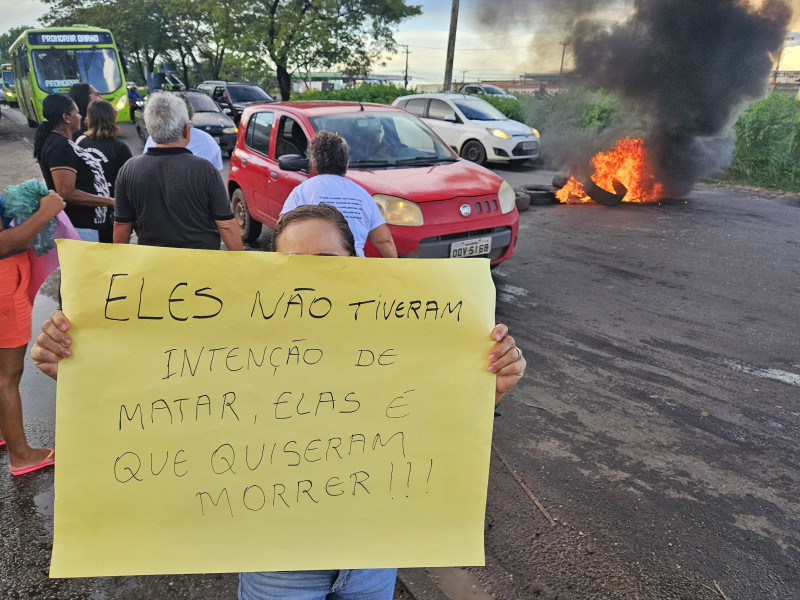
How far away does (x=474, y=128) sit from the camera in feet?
47.0

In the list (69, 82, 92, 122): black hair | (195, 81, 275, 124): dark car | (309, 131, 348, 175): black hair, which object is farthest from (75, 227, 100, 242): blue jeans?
(195, 81, 275, 124): dark car

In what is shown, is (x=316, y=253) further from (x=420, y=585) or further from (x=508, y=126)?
(x=508, y=126)

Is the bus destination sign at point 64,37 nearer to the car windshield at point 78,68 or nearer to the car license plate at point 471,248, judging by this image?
the car windshield at point 78,68

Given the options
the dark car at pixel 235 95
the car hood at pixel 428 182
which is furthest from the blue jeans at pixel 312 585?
the dark car at pixel 235 95

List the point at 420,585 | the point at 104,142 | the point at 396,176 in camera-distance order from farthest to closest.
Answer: the point at 396,176, the point at 104,142, the point at 420,585

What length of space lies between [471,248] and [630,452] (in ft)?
8.77

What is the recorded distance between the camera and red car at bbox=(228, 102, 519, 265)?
17.5 ft

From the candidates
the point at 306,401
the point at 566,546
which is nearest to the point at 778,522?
the point at 566,546

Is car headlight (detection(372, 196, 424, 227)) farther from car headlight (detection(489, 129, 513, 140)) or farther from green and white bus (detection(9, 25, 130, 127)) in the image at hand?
green and white bus (detection(9, 25, 130, 127))

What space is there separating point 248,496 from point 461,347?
64cm

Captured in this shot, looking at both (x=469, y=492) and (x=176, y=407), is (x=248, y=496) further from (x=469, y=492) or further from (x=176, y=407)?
(x=469, y=492)

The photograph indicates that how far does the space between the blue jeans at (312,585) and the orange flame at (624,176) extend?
424 inches

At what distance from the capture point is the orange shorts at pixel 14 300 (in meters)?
2.80

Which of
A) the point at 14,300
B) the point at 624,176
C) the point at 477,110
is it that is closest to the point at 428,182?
the point at 14,300
